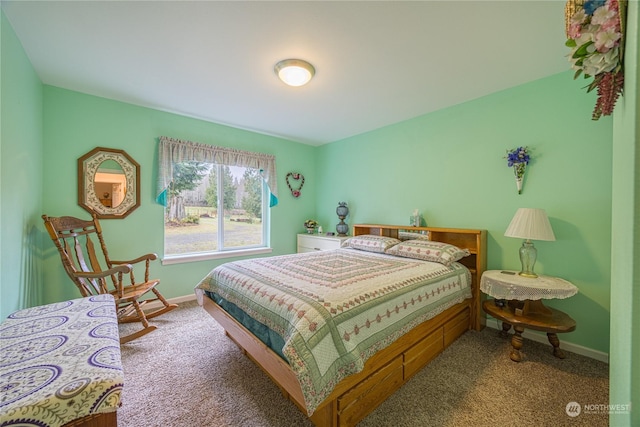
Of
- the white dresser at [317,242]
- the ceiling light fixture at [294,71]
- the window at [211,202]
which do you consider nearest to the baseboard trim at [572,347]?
the white dresser at [317,242]

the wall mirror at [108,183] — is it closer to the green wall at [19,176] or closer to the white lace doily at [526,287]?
the green wall at [19,176]

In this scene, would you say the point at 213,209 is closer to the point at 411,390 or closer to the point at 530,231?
the point at 411,390

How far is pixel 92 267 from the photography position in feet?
8.43

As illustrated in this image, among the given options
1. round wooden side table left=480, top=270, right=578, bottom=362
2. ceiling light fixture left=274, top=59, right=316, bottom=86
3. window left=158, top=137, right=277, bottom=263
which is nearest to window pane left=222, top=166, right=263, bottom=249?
window left=158, top=137, right=277, bottom=263

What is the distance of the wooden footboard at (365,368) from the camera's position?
1283mm

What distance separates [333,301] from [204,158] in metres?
3.00

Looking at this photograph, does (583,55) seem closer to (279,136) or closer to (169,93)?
(169,93)

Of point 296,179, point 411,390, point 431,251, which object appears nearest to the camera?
point 411,390

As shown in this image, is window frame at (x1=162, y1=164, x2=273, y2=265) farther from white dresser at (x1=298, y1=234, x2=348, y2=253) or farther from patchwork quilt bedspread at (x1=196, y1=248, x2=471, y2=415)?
patchwork quilt bedspread at (x1=196, y1=248, x2=471, y2=415)

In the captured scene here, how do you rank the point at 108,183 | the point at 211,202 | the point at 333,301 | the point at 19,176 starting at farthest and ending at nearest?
1. the point at 211,202
2. the point at 108,183
3. the point at 19,176
4. the point at 333,301

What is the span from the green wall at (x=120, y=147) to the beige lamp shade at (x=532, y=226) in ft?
11.7

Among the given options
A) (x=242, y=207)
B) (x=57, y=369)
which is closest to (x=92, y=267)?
(x=242, y=207)

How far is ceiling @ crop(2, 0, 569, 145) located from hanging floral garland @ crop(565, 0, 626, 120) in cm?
95

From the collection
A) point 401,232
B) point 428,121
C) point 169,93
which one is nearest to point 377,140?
point 428,121
